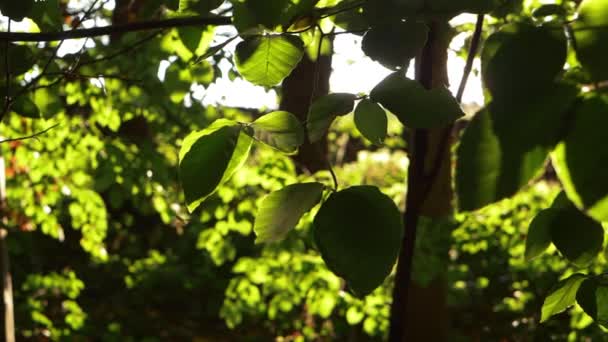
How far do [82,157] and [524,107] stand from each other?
3680 millimetres

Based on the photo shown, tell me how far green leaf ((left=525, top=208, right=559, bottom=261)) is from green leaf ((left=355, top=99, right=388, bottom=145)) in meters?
0.23

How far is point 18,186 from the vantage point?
453 cm

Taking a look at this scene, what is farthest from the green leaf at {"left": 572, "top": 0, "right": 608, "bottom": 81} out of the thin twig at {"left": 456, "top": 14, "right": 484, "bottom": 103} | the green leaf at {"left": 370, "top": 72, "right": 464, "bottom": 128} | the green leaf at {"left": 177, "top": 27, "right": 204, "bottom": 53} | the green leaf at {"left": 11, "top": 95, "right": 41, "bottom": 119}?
the green leaf at {"left": 11, "top": 95, "right": 41, "bottom": 119}

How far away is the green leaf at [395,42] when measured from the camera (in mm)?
712

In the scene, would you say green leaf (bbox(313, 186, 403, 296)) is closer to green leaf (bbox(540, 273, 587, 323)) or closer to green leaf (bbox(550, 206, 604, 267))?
green leaf (bbox(550, 206, 604, 267))

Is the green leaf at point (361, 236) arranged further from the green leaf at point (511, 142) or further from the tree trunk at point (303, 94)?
the tree trunk at point (303, 94)

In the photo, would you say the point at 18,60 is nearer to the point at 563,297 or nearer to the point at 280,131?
the point at 280,131

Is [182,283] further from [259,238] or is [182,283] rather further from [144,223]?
[259,238]

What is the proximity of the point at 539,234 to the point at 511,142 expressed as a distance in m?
0.43

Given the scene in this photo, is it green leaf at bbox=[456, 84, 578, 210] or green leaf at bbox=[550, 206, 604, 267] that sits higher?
green leaf at bbox=[456, 84, 578, 210]

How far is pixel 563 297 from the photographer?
882mm

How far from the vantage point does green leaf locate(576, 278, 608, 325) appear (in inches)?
32.3

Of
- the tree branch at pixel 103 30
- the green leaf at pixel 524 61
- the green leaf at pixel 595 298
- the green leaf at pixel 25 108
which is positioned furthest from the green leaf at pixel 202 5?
the green leaf at pixel 25 108

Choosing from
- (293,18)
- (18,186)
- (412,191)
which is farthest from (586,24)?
(18,186)
